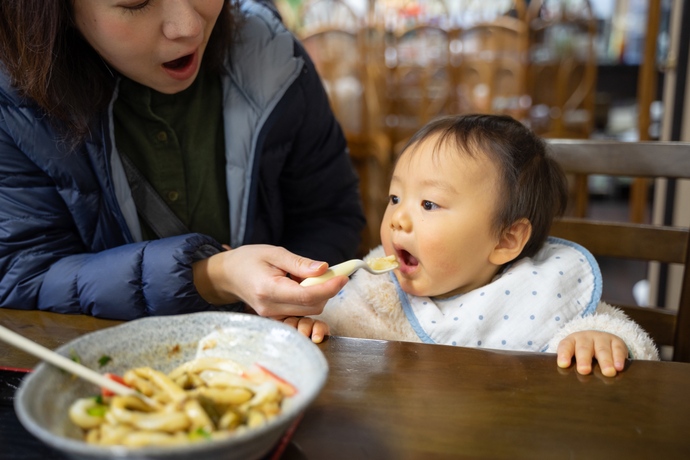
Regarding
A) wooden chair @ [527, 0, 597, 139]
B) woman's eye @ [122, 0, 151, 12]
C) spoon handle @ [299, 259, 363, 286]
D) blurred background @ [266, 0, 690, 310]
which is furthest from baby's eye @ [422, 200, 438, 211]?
wooden chair @ [527, 0, 597, 139]

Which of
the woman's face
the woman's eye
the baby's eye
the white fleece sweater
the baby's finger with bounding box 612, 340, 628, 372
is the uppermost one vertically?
the woman's eye

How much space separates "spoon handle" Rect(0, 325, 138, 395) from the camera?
0.60 m

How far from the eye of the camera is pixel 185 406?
1.96ft

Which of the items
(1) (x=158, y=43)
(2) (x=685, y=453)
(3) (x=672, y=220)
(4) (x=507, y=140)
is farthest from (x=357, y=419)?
(3) (x=672, y=220)

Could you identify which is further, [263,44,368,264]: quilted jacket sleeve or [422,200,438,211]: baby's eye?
[263,44,368,264]: quilted jacket sleeve

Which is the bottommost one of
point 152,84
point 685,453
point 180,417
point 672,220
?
point 672,220

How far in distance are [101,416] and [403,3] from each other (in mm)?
4659

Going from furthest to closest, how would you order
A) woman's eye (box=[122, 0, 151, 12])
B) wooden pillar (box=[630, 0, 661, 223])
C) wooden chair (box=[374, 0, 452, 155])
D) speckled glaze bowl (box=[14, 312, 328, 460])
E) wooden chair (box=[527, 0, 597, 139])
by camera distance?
1. wooden chair (box=[374, 0, 452, 155])
2. wooden chair (box=[527, 0, 597, 139])
3. wooden pillar (box=[630, 0, 661, 223])
4. woman's eye (box=[122, 0, 151, 12])
5. speckled glaze bowl (box=[14, 312, 328, 460])

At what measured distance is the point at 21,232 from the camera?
1143 mm

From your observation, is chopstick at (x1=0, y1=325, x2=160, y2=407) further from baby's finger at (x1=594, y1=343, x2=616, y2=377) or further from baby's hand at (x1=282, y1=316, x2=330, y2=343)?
baby's finger at (x1=594, y1=343, x2=616, y2=377)

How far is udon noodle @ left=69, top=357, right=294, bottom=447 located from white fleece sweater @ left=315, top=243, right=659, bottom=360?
18.8 inches

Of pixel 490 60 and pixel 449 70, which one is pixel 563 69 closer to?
pixel 490 60

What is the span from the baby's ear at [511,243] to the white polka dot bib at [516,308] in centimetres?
3

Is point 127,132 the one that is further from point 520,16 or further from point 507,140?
point 520,16
